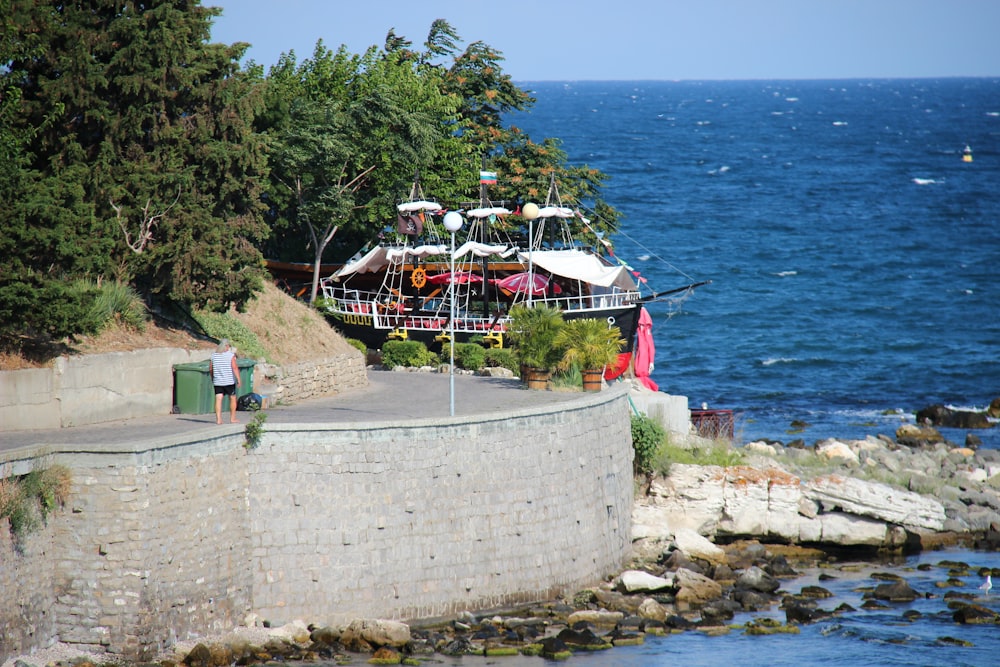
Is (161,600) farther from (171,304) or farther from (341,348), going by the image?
(341,348)

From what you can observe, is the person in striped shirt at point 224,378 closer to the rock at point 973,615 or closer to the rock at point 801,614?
the rock at point 801,614

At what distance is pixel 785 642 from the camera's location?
24.2 metres

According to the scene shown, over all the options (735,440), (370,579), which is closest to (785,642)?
(370,579)

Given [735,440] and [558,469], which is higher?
[558,469]

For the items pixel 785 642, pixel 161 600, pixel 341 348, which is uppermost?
pixel 341 348

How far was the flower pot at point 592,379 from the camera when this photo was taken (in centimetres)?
2855

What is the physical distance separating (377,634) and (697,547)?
918 centimetres

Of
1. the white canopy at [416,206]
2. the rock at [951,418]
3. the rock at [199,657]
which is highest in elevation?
the white canopy at [416,206]

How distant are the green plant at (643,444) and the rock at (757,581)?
12.7 ft

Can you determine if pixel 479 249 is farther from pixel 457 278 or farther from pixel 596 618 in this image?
pixel 596 618

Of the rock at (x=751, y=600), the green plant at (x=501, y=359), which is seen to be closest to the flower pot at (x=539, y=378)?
the green plant at (x=501, y=359)

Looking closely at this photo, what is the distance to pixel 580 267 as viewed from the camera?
41500 millimetres

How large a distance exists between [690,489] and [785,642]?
6665 mm

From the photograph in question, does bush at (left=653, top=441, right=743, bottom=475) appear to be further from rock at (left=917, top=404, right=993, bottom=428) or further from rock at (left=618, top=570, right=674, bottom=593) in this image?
rock at (left=917, top=404, right=993, bottom=428)
